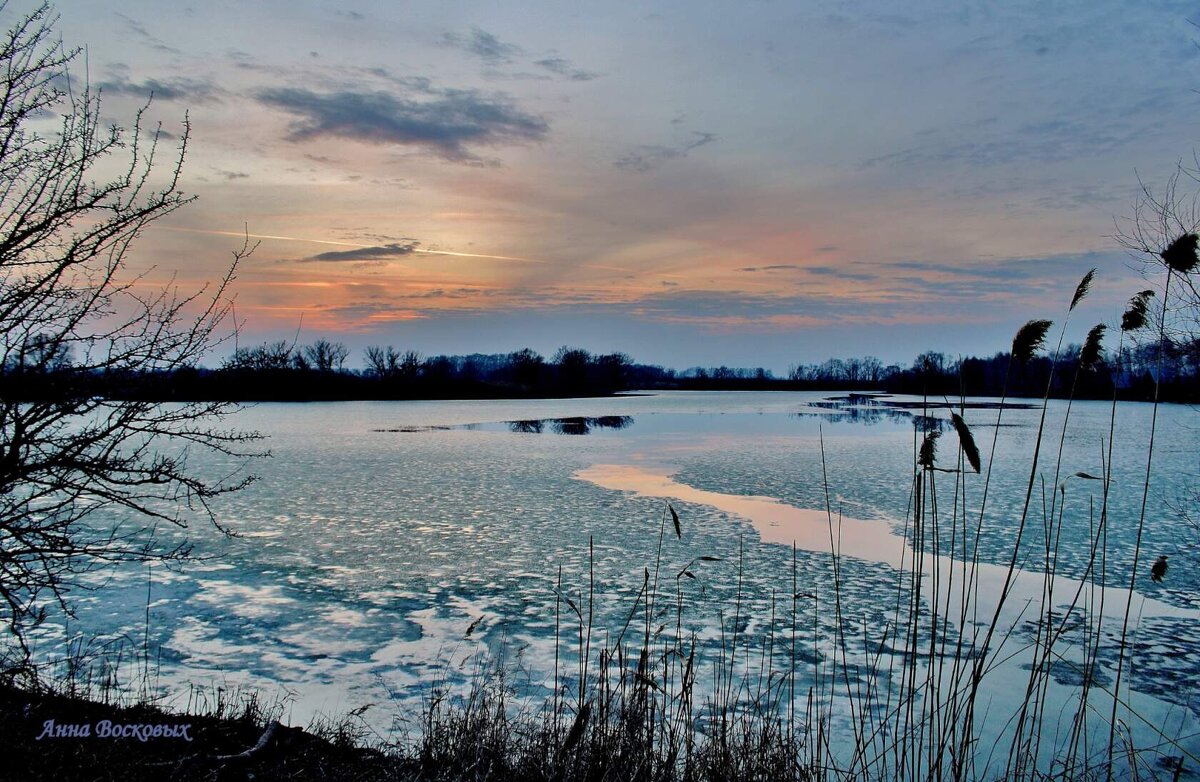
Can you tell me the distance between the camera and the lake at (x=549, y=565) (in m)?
5.79

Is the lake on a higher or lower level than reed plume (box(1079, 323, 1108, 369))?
lower

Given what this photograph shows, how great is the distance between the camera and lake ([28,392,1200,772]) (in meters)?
5.79

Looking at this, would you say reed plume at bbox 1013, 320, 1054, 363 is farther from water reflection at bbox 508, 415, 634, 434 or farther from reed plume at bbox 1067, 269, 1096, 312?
water reflection at bbox 508, 415, 634, 434

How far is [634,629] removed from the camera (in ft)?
21.7

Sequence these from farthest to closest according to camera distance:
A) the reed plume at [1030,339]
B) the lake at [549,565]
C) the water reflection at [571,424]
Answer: the water reflection at [571,424] < the lake at [549,565] < the reed plume at [1030,339]

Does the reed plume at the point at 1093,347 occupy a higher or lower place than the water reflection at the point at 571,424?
higher

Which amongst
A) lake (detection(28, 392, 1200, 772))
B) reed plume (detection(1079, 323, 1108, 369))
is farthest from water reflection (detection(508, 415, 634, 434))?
reed plume (detection(1079, 323, 1108, 369))

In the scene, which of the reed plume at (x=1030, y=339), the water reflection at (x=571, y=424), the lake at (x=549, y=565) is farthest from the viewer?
the water reflection at (x=571, y=424)

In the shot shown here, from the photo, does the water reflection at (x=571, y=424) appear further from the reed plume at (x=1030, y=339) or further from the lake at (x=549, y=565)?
the reed plume at (x=1030, y=339)

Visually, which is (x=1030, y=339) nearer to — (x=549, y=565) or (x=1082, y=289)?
(x=1082, y=289)

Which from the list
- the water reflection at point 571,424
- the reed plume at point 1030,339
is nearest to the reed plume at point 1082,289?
the reed plume at point 1030,339

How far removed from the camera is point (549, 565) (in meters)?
8.87

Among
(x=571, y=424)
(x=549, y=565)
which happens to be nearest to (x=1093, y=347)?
(x=549, y=565)

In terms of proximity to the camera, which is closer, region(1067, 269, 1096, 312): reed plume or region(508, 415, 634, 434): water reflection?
region(1067, 269, 1096, 312): reed plume
